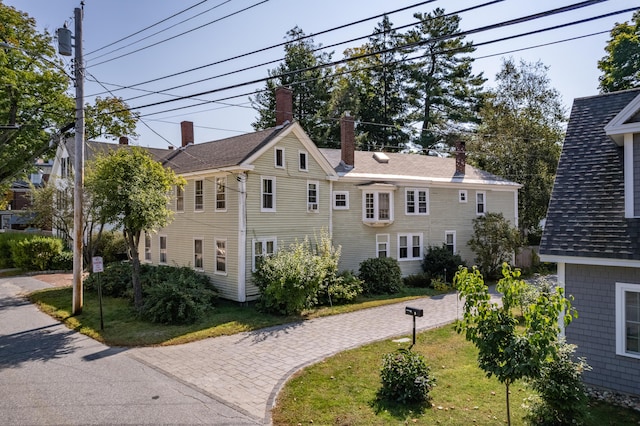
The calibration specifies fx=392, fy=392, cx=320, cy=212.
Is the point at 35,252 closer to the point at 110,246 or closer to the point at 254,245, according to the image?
the point at 110,246

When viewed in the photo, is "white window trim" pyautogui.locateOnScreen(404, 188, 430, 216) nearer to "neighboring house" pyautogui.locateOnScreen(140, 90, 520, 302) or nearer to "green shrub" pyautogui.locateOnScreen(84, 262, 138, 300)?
"neighboring house" pyautogui.locateOnScreen(140, 90, 520, 302)

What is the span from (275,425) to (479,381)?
15.8 feet

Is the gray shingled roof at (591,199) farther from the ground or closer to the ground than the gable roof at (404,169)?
closer to the ground

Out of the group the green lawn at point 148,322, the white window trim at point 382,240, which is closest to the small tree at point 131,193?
the green lawn at point 148,322

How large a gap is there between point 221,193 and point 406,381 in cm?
1297

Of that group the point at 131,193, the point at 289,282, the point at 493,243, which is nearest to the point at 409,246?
the point at 493,243

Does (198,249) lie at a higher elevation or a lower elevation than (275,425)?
higher

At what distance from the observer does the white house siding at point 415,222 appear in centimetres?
2162

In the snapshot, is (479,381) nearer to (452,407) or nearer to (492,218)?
(452,407)

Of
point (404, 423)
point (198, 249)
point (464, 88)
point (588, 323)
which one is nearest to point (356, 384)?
point (404, 423)

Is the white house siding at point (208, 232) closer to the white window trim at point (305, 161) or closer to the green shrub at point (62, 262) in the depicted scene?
the white window trim at point (305, 161)

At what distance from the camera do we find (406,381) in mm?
7965

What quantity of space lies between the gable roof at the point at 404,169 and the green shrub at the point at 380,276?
192 inches

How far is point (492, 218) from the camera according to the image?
24562mm
